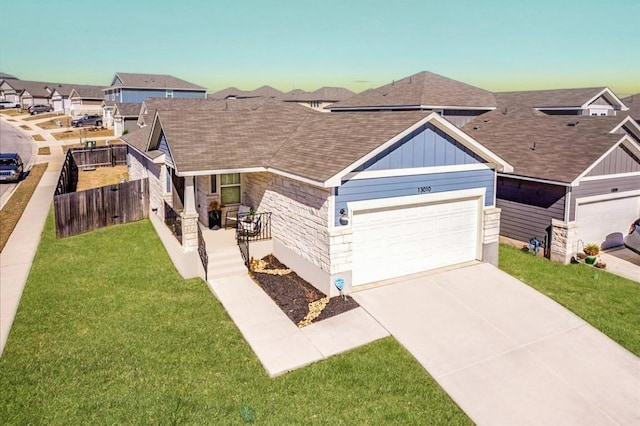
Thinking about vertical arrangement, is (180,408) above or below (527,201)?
below

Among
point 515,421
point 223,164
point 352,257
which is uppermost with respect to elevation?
point 223,164

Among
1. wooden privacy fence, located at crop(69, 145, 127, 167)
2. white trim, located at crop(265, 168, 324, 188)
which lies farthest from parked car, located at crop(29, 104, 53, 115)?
white trim, located at crop(265, 168, 324, 188)

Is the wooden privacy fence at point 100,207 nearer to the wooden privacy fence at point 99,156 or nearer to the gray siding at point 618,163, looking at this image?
the wooden privacy fence at point 99,156

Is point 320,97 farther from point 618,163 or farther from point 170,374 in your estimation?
point 170,374

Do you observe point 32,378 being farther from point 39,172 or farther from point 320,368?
point 39,172

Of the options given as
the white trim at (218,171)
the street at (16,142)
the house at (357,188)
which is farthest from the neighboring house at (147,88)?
the white trim at (218,171)

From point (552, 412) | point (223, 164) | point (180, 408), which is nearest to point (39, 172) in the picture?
point (223, 164)

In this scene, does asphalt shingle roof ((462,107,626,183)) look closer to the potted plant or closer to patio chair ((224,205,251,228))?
the potted plant
